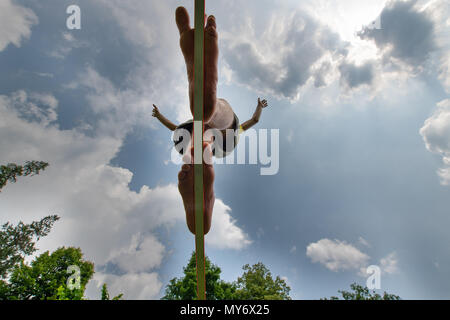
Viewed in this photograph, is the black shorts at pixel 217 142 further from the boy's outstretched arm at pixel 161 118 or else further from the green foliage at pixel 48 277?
the green foliage at pixel 48 277

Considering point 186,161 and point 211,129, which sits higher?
point 211,129

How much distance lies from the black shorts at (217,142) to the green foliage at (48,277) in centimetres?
733

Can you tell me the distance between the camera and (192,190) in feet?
9.05

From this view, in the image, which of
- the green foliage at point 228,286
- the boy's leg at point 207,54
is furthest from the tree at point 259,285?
the boy's leg at point 207,54

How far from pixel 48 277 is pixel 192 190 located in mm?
11920

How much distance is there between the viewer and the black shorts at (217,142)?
144 inches

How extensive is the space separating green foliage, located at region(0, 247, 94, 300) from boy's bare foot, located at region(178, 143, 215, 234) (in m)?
7.37

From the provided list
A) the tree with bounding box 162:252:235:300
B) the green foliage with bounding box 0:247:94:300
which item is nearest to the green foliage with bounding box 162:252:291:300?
the tree with bounding box 162:252:235:300

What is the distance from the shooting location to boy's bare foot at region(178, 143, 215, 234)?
273 centimetres
